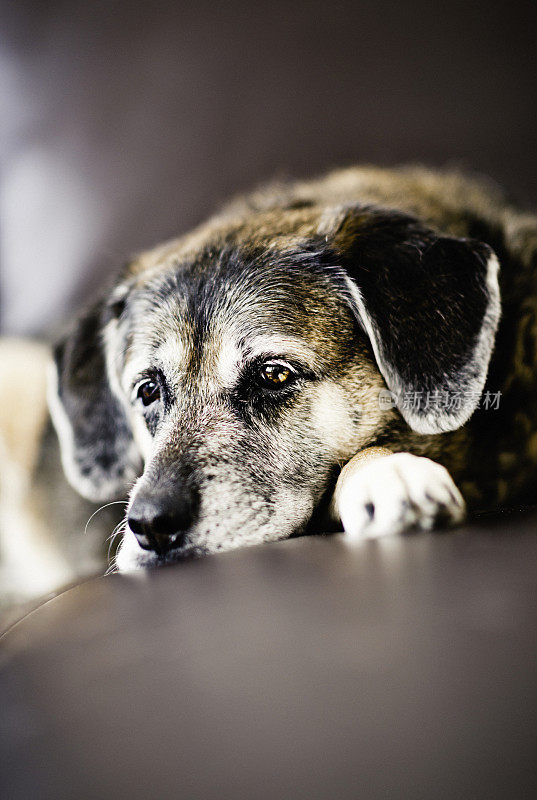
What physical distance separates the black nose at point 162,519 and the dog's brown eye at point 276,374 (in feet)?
0.82

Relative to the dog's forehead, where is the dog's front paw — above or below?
below

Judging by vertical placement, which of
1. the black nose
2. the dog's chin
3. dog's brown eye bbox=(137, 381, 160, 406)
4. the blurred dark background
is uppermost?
the blurred dark background

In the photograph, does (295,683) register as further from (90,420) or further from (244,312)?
(90,420)

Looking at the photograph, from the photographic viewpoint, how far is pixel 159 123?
52.9 inches

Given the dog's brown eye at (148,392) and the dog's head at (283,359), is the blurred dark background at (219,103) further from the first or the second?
the dog's brown eye at (148,392)

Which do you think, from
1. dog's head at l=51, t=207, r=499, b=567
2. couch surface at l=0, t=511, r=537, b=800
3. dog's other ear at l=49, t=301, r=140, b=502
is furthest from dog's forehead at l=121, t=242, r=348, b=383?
couch surface at l=0, t=511, r=537, b=800

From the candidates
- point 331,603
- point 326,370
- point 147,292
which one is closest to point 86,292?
point 147,292

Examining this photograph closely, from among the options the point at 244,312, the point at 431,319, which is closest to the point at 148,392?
the point at 244,312

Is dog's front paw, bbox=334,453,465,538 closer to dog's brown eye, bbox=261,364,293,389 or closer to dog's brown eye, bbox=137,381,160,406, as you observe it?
dog's brown eye, bbox=261,364,293,389

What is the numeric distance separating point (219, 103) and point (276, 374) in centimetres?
68

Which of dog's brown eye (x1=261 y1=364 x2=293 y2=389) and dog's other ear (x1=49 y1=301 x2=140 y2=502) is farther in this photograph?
dog's other ear (x1=49 y1=301 x2=140 y2=502)

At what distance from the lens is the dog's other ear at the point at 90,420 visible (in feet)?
4.09

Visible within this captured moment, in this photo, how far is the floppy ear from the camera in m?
0.93

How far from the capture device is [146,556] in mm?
918
